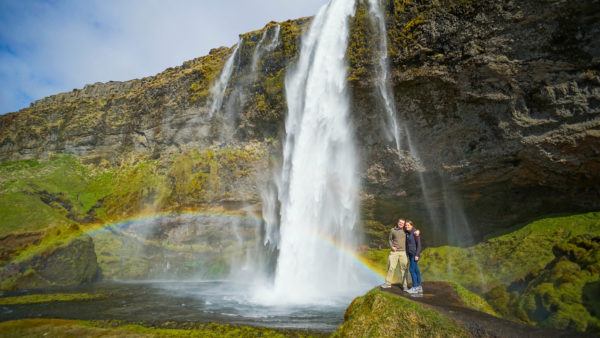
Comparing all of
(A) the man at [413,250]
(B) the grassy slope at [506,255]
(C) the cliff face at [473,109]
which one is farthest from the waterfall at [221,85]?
(A) the man at [413,250]

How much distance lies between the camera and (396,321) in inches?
350

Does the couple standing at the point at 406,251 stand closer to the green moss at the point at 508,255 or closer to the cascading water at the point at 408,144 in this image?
the green moss at the point at 508,255

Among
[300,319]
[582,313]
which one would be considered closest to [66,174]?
[300,319]

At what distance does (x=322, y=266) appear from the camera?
1082 inches

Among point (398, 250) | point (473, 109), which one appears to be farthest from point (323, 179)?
point (398, 250)

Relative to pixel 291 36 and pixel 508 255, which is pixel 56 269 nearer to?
pixel 291 36

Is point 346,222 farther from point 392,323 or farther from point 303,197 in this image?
point 392,323

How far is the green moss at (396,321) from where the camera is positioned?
8.55 metres

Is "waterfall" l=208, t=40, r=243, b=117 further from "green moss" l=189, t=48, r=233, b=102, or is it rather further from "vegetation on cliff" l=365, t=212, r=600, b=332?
"vegetation on cliff" l=365, t=212, r=600, b=332

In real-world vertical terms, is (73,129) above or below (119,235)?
above

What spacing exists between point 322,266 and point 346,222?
347 cm

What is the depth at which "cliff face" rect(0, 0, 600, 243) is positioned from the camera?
740 inches

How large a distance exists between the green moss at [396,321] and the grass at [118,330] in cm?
276

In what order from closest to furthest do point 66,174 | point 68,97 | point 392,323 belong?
point 392,323 < point 66,174 < point 68,97
